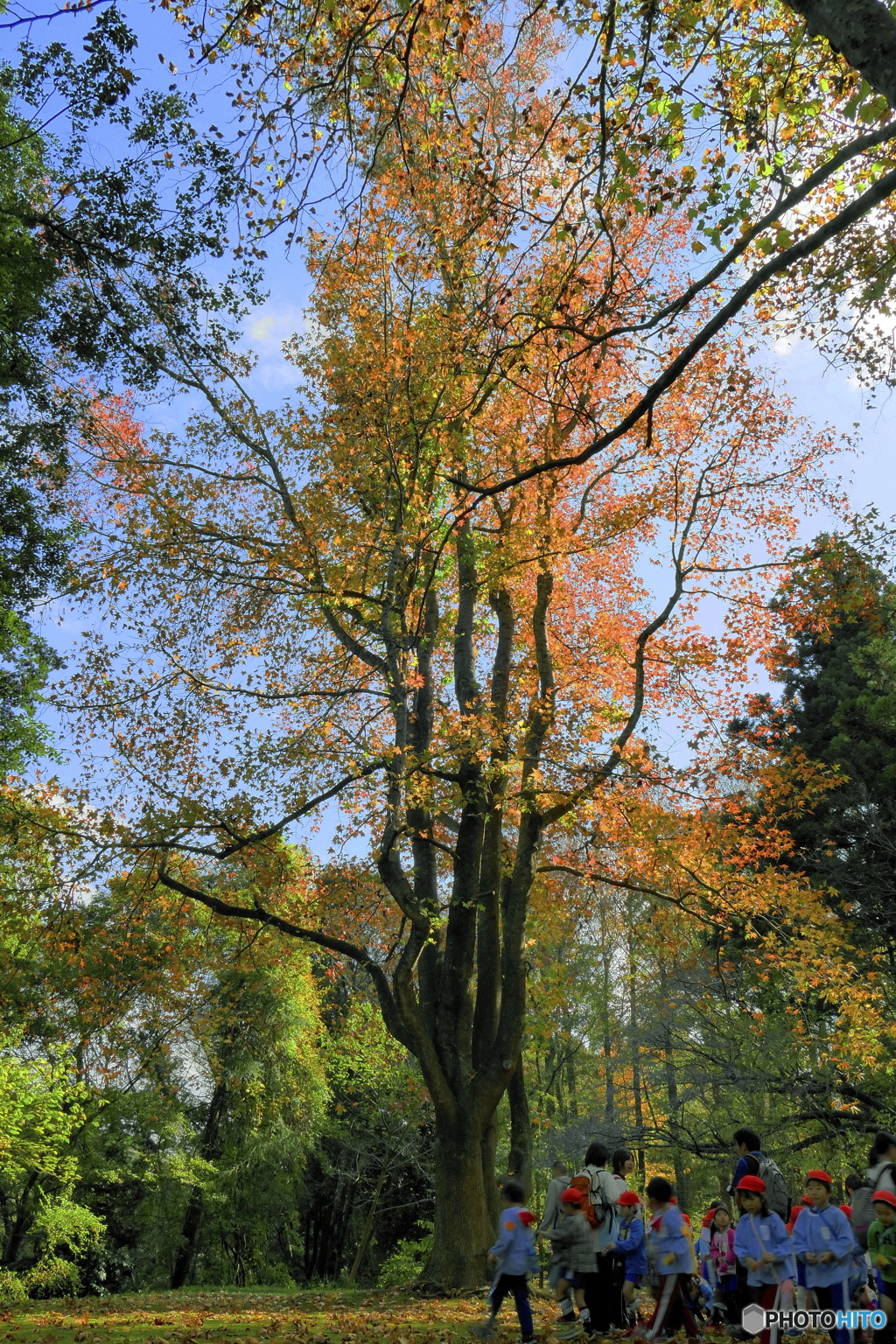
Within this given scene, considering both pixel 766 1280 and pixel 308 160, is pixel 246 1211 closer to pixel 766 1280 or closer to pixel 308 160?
pixel 766 1280

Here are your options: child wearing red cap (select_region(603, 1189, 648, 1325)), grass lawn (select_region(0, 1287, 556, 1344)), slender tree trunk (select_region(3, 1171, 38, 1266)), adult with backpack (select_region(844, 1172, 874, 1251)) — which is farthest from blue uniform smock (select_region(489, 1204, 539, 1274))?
slender tree trunk (select_region(3, 1171, 38, 1266))

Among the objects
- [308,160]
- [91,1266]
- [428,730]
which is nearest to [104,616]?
[428,730]

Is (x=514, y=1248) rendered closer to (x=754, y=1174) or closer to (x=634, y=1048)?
(x=754, y=1174)

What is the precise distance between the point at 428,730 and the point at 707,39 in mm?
8252

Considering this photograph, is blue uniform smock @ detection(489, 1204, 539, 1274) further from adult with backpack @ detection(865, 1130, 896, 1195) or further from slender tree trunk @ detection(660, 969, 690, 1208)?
slender tree trunk @ detection(660, 969, 690, 1208)

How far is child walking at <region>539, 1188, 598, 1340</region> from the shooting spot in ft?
22.7

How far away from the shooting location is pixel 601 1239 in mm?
7098

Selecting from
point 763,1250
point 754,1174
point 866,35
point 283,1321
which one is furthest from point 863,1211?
point 866,35

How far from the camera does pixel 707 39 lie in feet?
19.0

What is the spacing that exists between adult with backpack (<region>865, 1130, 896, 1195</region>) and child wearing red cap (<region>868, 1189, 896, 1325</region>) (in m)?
0.13

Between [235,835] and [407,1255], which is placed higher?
[235,835]

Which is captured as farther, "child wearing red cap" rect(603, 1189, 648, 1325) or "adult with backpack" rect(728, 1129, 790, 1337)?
"child wearing red cap" rect(603, 1189, 648, 1325)

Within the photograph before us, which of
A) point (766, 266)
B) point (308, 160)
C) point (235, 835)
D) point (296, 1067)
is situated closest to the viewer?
point (766, 266)

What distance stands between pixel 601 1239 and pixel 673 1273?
3.55ft
